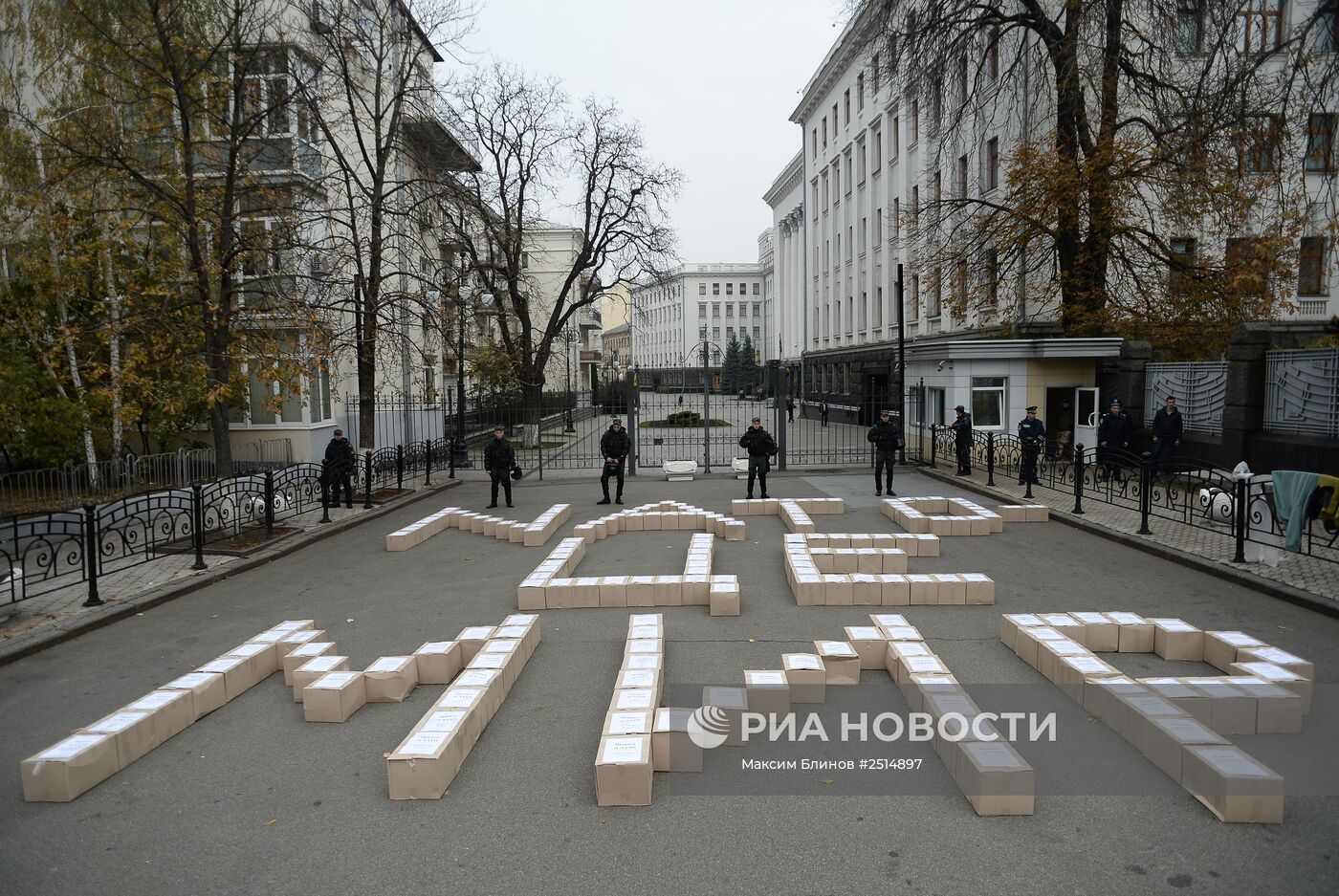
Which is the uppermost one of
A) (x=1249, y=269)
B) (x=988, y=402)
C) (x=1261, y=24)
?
(x=1261, y=24)

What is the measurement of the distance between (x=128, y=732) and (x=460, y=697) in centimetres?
222

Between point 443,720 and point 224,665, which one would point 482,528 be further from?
point 443,720

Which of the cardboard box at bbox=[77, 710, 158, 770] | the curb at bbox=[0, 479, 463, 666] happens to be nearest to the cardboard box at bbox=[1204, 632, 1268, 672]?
the cardboard box at bbox=[77, 710, 158, 770]

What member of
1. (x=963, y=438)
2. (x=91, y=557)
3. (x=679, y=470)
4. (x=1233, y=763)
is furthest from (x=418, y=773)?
(x=679, y=470)

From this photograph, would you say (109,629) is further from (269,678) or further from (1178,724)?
(1178,724)

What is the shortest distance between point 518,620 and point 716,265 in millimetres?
128932

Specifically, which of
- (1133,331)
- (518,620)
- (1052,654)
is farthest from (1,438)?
(1133,331)

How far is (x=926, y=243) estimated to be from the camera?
26547 millimetres

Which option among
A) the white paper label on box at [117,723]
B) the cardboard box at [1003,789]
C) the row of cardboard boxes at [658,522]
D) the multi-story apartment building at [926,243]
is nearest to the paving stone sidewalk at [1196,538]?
the multi-story apartment building at [926,243]

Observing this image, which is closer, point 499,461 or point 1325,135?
point 1325,135

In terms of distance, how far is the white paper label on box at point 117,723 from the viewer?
227 inches

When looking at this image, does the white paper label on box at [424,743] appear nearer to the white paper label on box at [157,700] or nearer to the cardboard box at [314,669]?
the cardboard box at [314,669]

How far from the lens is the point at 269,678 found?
24.9 feet

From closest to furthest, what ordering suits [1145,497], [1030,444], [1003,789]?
[1003,789]
[1145,497]
[1030,444]
